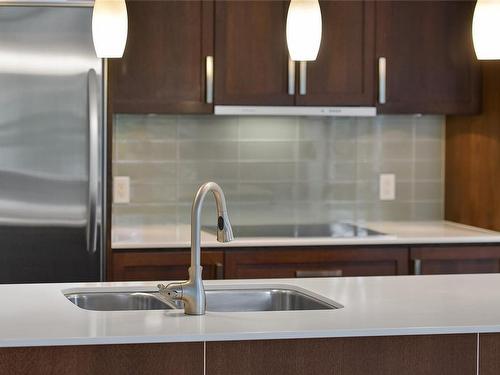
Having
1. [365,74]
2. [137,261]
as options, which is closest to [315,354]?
[137,261]

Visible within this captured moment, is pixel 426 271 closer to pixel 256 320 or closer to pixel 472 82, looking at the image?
pixel 472 82

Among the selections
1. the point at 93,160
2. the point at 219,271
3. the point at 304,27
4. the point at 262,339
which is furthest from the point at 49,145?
the point at 262,339

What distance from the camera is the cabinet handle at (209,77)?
4324mm

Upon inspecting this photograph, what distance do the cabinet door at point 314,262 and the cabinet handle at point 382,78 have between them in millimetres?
751

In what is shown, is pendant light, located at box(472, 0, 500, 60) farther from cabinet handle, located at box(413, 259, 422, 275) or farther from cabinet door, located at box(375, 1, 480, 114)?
cabinet door, located at box(375, 1, 480, 114)

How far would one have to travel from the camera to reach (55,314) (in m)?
2.41

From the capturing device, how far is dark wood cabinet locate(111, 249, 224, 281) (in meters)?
4.04

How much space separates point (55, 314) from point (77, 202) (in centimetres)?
158

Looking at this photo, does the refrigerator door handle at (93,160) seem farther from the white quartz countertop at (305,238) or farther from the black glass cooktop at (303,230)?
the black glass cooktop at (303,230)

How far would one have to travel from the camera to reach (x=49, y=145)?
3.92 m

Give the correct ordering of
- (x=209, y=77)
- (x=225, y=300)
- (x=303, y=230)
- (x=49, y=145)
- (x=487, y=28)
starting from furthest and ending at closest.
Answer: (x=303, y=230), (x=209, y=77), (x=49, y=145), (x=225, y=300), (x=487, y=28)

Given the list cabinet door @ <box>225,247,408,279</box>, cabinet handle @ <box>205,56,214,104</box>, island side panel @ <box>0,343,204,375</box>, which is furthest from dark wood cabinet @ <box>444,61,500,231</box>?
island side panel @ <box>0,343,204,375</box>

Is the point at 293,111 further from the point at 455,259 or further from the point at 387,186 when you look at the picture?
the point at 455,259

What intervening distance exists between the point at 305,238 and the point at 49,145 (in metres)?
1.19
